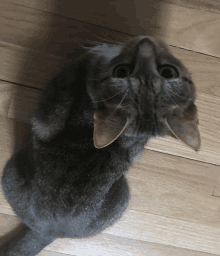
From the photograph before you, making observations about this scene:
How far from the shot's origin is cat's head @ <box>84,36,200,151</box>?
64 cm

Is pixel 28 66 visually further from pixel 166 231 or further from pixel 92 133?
pixel 166 231

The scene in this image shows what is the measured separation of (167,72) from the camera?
69cm

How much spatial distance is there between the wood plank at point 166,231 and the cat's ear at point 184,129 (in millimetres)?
575

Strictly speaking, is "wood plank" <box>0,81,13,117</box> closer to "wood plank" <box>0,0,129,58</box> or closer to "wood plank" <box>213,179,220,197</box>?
"wood plank" <box>0,0,129,58</box>

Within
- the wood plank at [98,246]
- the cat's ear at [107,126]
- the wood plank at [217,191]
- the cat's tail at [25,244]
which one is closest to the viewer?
the cat's ear at [107,126]

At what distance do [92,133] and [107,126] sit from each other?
0.51 ft

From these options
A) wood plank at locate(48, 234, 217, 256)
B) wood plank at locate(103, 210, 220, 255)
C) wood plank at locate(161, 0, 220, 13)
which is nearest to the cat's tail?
wood plank at locate(48, 234, 217, 256)

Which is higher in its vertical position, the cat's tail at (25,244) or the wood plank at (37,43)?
the wood plank at (37,43)

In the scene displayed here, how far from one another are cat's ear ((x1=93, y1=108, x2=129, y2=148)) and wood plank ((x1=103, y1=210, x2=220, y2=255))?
61 centimetres

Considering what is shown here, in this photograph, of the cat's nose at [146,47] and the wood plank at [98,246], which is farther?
the wood plank at [98,246]

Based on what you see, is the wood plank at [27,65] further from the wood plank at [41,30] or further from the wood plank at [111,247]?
the wood plank at [111,247]

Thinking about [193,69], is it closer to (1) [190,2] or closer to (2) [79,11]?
(1) [190,2]

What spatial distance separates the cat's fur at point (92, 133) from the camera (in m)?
0.65

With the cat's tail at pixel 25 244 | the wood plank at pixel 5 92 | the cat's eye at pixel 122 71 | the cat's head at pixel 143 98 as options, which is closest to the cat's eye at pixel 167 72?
the cat's head at pixel 143 98
